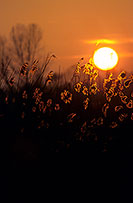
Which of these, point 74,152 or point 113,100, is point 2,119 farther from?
point 113,100

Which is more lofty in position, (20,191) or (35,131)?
(35,131)

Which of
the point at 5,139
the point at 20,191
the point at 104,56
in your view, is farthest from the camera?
the point at 104,56

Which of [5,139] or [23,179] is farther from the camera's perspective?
[5,139]

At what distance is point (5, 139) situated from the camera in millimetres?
3547

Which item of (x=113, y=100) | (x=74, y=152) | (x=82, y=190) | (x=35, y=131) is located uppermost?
(x=113, y=100)

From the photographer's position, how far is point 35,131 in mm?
3650

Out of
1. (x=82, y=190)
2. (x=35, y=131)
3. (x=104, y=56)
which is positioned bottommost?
(x=82, y=190)

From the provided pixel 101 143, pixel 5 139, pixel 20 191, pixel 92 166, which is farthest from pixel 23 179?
pixel 101 143

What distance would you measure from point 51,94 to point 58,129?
843 mm

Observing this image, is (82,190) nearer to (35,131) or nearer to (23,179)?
(23,179)

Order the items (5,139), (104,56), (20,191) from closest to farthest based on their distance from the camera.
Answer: (20,191), (5,139), (104,56)

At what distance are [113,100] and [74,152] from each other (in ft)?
3.84

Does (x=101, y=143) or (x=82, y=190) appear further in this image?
(x=101, y=143)

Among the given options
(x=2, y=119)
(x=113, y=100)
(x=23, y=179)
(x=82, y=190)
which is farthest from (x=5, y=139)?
(x=113, y=100)
